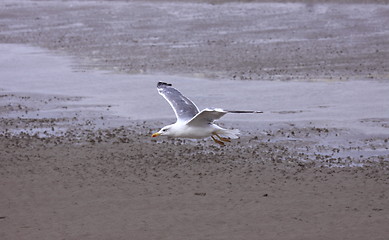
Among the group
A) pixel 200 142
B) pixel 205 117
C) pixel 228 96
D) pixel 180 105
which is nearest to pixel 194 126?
pixel 205 117

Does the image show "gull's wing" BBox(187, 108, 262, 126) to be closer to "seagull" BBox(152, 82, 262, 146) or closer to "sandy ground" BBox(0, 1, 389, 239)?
"seagull" BBox(152, 82, 262, 146)

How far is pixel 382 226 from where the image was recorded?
38.9 ft

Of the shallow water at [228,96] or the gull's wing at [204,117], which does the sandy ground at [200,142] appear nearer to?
the shallow water at [228,96]

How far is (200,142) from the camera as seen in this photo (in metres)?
15.9

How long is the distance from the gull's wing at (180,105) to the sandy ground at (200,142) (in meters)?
1.19

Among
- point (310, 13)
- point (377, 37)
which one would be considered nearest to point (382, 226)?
point (377, 37)

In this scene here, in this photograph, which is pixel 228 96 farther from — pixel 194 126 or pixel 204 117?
pixel 204 117

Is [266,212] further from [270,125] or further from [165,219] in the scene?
[270,125]

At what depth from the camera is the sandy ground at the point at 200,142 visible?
12344 mm

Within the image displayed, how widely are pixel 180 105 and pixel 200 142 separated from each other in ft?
6.83

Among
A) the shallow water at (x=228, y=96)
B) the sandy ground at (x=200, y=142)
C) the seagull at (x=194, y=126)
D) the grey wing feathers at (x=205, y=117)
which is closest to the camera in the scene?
the grey wing feathers at (x=205, y=117)

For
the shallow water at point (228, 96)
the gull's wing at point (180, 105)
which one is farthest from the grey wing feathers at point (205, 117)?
the shallow water at point (228, 96)

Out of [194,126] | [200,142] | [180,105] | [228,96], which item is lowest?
[200,142]

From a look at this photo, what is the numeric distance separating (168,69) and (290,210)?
523 inches
